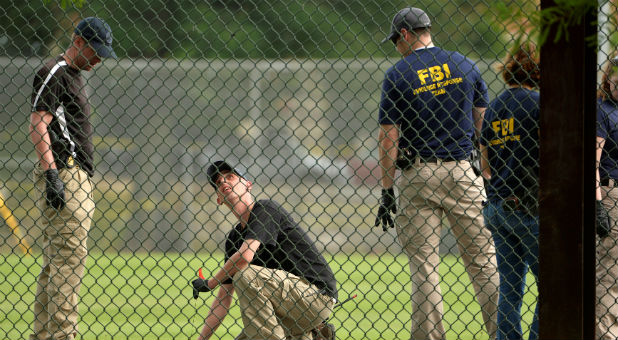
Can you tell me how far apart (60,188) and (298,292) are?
4.59 ft

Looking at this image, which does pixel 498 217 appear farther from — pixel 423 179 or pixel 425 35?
pixel 425 35

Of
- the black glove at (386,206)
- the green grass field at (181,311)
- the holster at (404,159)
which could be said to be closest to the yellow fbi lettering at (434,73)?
the holster at (404,159)

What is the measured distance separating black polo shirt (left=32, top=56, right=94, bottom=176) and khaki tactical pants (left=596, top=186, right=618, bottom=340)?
2845 mm

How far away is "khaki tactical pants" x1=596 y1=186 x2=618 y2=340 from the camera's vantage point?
446 cm

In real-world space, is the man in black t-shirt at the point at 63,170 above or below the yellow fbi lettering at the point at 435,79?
below

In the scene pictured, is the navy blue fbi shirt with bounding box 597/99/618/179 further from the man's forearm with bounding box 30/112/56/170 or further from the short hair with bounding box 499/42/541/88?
the man's forearm with bounding box 30/112/56/170

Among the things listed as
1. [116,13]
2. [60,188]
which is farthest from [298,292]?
[116,13]

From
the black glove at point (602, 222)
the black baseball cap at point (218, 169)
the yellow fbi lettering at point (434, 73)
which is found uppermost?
the yellow fbi lettering at point (434, 73)

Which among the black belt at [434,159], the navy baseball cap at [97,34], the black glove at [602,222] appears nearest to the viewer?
the black glove at [602,222]

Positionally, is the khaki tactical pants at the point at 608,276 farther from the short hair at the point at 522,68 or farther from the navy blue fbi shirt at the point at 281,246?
the navy blue fbi shirt at the point at 281,246

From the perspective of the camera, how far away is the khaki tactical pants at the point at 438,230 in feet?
15.1

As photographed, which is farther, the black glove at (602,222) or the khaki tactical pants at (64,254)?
the khaki tactical pants at (64,254)

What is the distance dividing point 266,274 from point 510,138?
1.42 meters

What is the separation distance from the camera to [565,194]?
10.6ft
